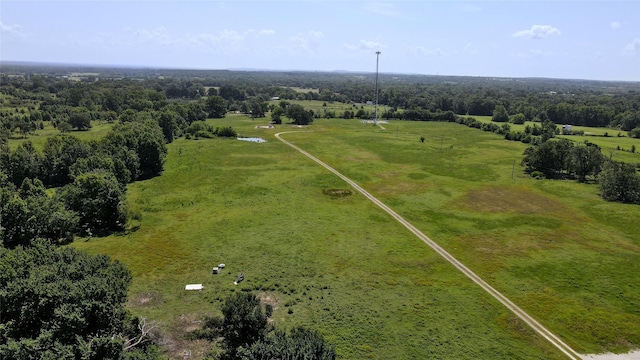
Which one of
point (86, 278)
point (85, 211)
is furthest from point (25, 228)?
point (86, 278)

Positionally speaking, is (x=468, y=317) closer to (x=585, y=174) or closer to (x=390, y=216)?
(x=390, y=216)

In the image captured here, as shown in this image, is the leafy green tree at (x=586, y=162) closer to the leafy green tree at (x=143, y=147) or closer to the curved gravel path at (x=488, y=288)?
the curved gravel path at (x=488, y=288)

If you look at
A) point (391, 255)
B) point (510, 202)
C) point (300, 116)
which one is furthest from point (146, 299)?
point (300, 116)

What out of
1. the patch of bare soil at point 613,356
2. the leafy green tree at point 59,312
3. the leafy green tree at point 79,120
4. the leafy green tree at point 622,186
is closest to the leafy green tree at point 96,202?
the leafy green tree at point 59,312

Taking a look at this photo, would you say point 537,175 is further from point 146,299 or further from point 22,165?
point 22,165

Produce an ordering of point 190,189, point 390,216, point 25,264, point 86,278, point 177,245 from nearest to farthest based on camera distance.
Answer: point 86,278 < point 25,264 < point 177,245 < point 390,216 < point 190,189

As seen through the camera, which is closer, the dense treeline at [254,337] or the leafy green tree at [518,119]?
the dense treeline at [254,337]
